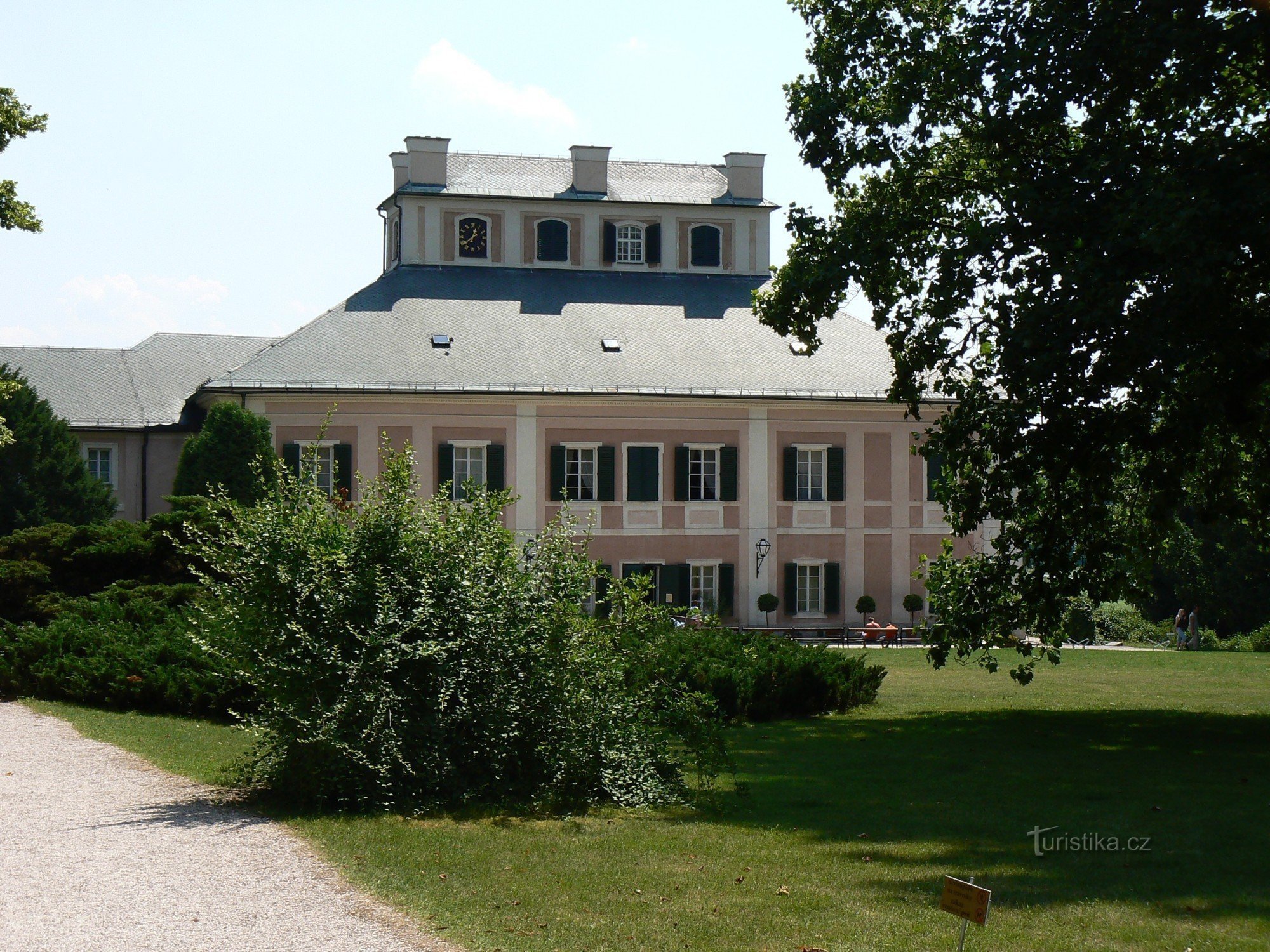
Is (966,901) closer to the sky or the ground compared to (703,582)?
closer to the ground

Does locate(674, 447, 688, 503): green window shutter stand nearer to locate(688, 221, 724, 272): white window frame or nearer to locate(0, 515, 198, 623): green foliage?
locate(688, 221, 724, 272): white window frame

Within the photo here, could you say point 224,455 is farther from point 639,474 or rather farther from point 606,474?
point 639,474

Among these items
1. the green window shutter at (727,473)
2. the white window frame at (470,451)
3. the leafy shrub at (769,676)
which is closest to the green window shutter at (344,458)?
the white window frame at (470,451)

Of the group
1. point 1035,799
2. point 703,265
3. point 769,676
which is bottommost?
point 1035,799

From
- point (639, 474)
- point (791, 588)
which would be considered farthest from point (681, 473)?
point (791, 588)

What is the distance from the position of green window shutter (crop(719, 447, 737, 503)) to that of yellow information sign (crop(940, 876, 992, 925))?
3055 centimetres

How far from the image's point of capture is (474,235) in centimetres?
4103

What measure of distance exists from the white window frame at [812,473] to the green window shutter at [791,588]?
5.69 feet

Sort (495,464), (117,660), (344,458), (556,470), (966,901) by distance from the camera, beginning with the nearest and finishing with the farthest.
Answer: (966,901), (117,660), (344,458), (495,464), (556,470)

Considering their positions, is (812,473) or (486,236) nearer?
(812,473)

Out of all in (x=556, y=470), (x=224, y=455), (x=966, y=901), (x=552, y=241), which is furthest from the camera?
(x=552, y=241)

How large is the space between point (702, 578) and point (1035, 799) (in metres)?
24.9

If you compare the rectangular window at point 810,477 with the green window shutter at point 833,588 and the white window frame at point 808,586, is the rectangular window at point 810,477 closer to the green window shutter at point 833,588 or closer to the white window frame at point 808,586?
the white window frame at point 808,586

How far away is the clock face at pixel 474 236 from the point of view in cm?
4097
